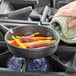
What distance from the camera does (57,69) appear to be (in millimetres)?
616

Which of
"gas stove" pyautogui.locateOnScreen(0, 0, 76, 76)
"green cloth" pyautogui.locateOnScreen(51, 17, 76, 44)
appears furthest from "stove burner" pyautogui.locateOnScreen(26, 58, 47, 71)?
"green cloth" pyautogui.locateOnScreen(51, 17, 76, 44)

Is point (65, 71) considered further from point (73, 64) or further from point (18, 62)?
point (18, 62)

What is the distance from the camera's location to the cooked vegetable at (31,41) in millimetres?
562

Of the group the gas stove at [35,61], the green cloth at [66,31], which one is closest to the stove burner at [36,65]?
the gas stove at [35,61]

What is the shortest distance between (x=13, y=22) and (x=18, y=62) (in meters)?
0.20

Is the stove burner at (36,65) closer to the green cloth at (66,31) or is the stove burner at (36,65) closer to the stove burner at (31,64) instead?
the stove burner at (31,64)

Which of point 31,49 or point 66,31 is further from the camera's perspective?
point 66,31

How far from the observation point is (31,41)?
59 centimetres

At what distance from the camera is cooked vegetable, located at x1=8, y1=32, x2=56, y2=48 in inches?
22.1

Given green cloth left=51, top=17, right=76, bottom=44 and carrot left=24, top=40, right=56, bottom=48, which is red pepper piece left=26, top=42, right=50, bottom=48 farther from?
green cloth left=51, top=17, right=76, bottom=44

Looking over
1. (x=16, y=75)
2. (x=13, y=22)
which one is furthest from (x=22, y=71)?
(x=13, y=22)

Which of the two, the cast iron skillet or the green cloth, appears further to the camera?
the green cloth

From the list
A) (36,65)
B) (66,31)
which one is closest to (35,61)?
(36,65)

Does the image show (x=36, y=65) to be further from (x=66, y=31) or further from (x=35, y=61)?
(x=66, y=31)
